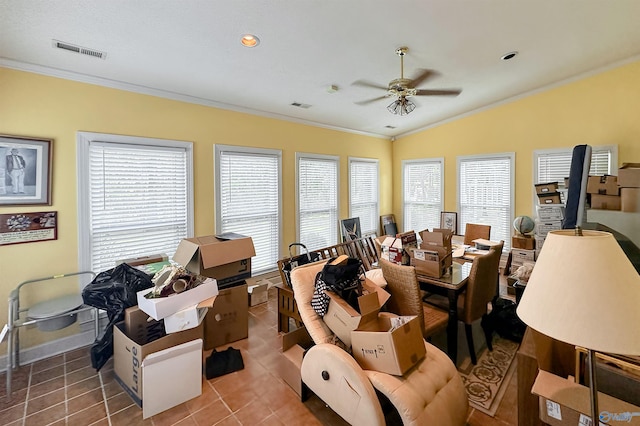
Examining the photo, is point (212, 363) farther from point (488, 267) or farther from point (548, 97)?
point (548, 97)

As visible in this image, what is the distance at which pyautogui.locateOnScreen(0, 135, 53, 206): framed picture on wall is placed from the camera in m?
2.44

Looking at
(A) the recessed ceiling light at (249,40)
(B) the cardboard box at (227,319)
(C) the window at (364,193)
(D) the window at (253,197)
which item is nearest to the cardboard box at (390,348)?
(B) the cardboard box at (227,319)

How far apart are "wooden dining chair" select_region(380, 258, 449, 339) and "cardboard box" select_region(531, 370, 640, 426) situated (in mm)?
887

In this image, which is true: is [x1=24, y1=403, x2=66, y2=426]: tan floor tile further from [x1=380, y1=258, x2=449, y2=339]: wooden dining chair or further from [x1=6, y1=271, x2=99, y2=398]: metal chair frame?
[x1=380, y1=258, x2=449, y2=339]: wooden dining chair

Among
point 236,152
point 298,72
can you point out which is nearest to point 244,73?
point 298,72

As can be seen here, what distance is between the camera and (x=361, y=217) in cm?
594

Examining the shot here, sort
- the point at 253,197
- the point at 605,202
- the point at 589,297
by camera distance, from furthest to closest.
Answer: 1. the point at 253,197
2. the point at 605,202
3. the point at 589,297

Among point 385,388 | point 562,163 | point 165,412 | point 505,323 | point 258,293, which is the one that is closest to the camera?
point 385,388

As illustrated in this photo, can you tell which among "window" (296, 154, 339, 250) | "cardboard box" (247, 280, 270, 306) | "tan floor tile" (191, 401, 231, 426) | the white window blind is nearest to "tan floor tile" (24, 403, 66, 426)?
"tan floor tile" (191, 401, 231, 426)

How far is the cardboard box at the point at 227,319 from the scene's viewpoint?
9.29 feet

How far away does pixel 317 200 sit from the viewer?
5.08 metres

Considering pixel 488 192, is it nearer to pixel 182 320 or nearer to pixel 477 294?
pixel 477 294

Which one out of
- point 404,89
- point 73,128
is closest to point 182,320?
point 73,128

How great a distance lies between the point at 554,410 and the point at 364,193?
4814 mm
